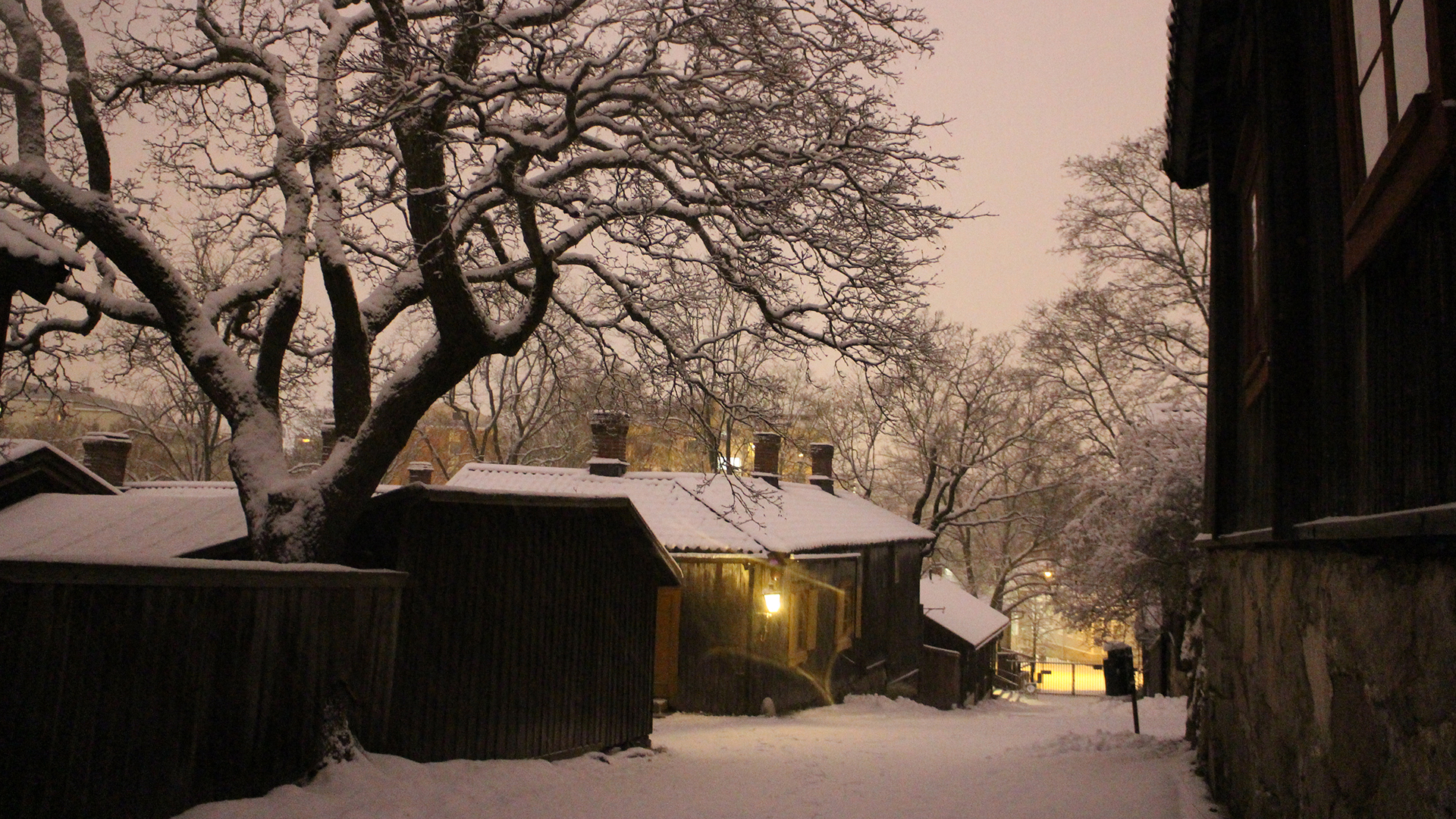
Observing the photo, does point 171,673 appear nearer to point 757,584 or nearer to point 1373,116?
point 1373,116

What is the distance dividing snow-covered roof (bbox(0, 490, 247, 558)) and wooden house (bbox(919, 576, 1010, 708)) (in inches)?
864

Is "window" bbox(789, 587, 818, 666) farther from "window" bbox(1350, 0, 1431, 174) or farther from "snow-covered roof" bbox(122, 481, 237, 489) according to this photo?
"window" bbox(1350, 0, 1431, 174)

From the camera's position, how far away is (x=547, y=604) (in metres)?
10.9

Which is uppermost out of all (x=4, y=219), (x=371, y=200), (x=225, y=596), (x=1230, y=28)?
(x=1230, y=28)

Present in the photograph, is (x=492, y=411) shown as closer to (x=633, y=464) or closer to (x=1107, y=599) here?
(x=633, y=464)

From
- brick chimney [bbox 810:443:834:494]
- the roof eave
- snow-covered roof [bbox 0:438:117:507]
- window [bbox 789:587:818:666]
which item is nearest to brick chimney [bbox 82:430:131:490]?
snow-covered roof [bbox 0:438:117:507]

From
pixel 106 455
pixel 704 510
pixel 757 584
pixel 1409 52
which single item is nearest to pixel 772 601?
pixel 757 584

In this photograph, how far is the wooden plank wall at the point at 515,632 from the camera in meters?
9.38

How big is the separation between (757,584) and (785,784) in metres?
8.93

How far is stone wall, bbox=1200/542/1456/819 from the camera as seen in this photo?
106 inches

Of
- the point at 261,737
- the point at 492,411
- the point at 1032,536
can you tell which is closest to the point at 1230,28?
the point at 261,737

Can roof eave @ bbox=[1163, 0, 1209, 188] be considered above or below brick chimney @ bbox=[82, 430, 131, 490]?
above

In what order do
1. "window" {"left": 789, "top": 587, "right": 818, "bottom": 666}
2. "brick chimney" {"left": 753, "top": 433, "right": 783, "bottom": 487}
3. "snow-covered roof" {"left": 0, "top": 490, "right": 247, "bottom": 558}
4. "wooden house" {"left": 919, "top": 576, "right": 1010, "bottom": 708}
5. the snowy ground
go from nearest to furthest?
the snowy ground
"snow-covered roof" {"left": 0, "top": 490, "right": 247, "bottom": 558}
"window" {"left": 789, "top": 587, "right": 818, "bottom": 666}
"brick chimney" {"left": 753, "top": 433, "right": 783, "bottom": 487}
"wooden house" {"left": 919, "top": 576, "right": 1010, "bottom": 708}

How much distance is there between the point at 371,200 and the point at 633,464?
3735 cm
